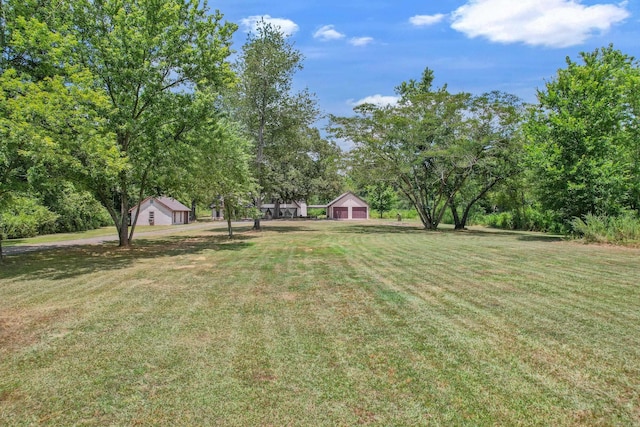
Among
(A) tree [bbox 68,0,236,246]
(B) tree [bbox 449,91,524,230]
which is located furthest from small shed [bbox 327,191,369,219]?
(A) tree [bbox 68,0,236,246]

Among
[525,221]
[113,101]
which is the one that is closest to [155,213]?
[113,101]

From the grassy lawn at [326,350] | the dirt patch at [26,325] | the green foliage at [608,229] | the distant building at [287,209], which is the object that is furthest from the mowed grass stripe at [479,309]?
the distant building at [287,209]

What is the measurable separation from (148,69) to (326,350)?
13.6 meters

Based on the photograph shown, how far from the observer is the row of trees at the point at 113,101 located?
11.0 m

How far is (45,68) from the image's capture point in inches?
520

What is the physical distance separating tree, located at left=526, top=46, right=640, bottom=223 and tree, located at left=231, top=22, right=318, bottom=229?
17.3m

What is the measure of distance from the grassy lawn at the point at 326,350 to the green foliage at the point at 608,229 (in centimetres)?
770

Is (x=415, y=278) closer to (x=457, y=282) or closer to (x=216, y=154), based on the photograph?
(x=457, y=282)

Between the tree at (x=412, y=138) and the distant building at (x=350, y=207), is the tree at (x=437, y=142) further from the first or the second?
the distant building at (x=350, y=207)

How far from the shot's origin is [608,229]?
1526 centimetres

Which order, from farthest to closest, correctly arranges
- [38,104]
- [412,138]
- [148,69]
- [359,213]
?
1. [359,213]
2. [412,138]
3. [148,69]
4. [38,104]

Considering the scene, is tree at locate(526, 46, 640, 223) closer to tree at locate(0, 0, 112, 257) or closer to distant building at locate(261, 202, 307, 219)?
tree at locate(0, 0, 112, 257)

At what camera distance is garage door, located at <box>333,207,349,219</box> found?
63688 mm

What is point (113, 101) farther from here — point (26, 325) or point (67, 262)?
point (26, 325)
